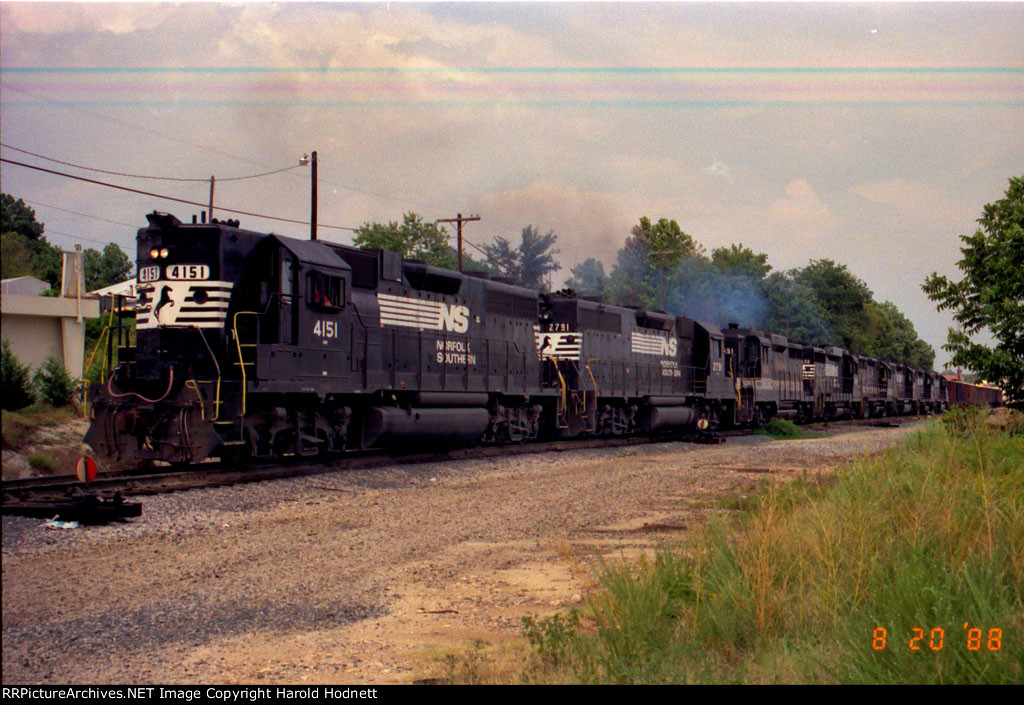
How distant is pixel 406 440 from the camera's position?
16109mm

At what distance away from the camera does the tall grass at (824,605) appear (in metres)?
4.38

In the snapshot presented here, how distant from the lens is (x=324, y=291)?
14109 mm

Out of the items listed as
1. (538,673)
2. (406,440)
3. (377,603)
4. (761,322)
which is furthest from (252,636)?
(761,322)

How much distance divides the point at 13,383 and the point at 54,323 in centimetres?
409

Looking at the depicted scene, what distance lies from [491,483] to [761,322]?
65.2 meters

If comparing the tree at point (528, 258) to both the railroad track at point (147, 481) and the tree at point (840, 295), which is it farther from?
the railroad track at point (147, 481)

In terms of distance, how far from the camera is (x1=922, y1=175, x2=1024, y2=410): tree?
47.1ft

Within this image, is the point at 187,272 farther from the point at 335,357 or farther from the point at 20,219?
the point at 20,219

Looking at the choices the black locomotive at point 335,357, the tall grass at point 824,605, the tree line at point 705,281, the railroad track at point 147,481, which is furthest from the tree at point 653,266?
the tall grass at point 824,605

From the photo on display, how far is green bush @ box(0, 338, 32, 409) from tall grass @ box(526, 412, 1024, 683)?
1998 centimetres

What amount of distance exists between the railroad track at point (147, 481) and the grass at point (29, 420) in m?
8.50

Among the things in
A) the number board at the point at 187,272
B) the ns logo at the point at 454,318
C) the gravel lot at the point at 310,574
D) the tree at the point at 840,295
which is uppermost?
the tree at the point at 840,295

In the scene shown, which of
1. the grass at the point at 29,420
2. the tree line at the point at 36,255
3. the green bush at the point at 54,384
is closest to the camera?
the grass at the point at 29,420
